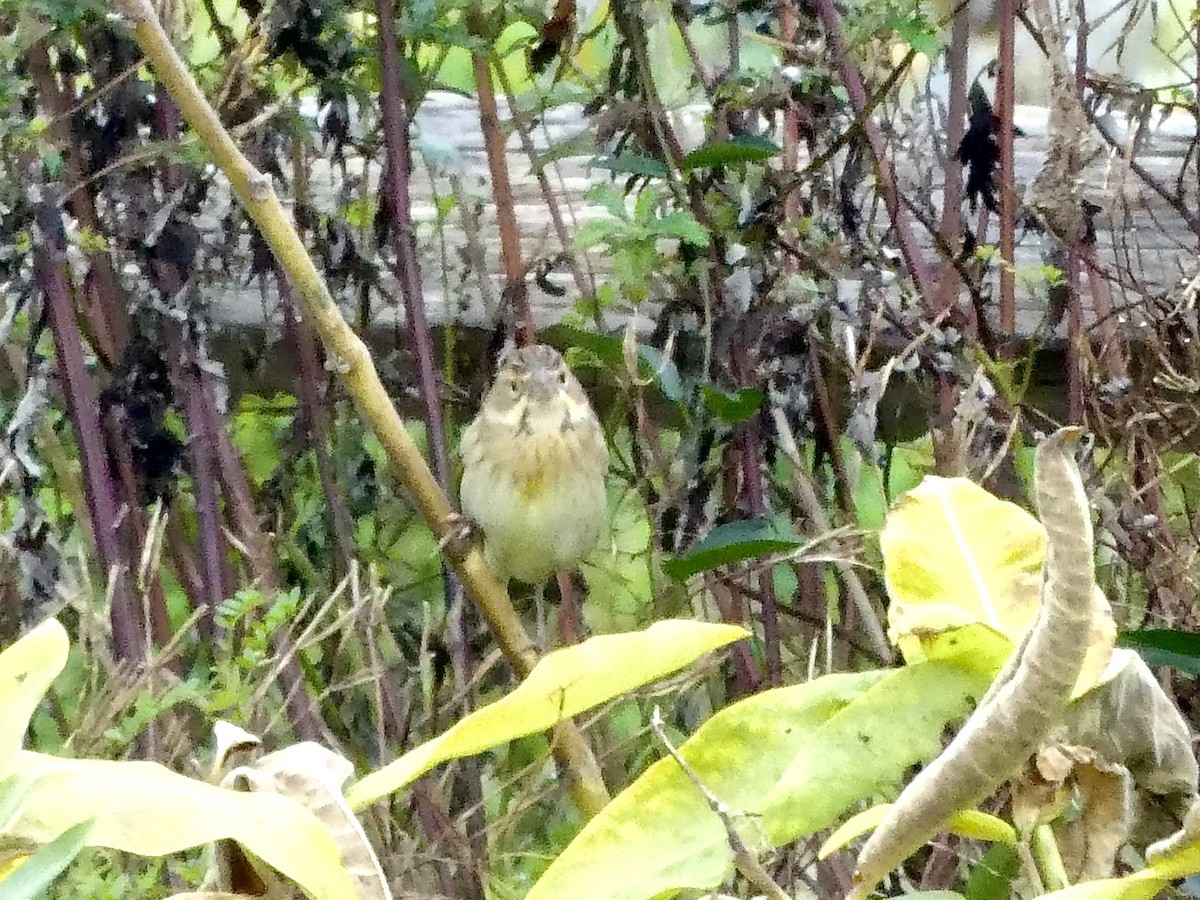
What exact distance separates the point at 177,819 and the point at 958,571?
1.20ft

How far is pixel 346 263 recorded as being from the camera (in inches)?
47.0

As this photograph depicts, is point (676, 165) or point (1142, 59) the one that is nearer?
point (676, 165)

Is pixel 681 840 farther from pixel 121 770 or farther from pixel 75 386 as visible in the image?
pixel 75 386

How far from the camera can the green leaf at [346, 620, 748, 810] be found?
0.58m

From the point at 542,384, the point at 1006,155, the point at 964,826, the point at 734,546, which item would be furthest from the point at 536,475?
the point at 964,826

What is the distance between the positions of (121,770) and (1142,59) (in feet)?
5.62

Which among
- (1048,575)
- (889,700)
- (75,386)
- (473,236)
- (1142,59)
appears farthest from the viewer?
(1142,59)

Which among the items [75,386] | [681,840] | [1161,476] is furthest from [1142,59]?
[681,840]

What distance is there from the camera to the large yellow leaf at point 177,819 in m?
0.49

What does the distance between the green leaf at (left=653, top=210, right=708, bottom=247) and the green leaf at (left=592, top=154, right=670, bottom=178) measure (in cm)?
7

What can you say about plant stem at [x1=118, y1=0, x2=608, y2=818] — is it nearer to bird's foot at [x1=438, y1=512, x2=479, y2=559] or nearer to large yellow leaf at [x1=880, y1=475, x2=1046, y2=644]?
bird's foot at [x1=438, y1=512, x2=479, y2=559]

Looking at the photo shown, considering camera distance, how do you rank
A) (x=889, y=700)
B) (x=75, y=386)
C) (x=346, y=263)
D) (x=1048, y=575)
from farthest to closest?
1. (x=346, y=263)
2. (x=75, y=386)
3. (x=889, y=700)
4. (x=1048, y=575)

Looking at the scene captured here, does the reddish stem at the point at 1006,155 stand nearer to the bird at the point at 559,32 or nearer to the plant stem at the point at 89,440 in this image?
the bird at the point at 559,32

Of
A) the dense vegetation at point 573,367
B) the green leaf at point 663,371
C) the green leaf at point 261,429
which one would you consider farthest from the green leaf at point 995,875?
the green leaf at point 261,429
